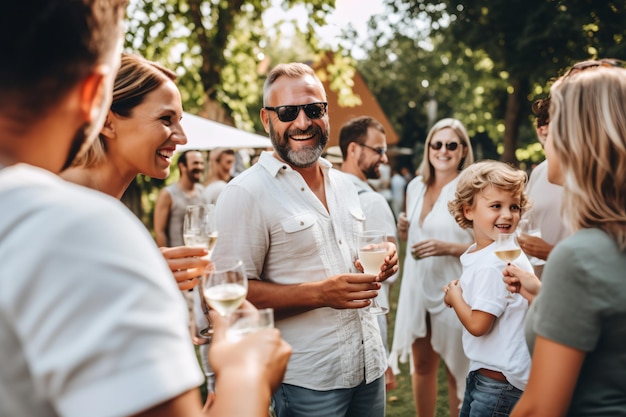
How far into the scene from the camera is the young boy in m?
2.62

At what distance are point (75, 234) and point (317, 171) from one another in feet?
7.96

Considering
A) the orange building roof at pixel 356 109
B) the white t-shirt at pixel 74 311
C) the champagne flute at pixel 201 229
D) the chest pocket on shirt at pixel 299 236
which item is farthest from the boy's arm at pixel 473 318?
the orange building roof at pixel 356 109

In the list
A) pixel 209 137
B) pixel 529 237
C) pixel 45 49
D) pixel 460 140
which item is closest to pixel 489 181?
pixel 529 237

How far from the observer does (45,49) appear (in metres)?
0.82

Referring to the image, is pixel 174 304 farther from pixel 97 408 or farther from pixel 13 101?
pixel 13 101

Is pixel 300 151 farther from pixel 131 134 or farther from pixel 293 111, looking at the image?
pixel 131 134

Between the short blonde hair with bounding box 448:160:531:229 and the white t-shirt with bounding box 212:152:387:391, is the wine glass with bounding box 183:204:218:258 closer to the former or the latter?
the white t-shirt with bounding box 212:152:387:391

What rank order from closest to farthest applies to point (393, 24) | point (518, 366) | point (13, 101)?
point (13, 101), point (518, 366), point (393, 24)

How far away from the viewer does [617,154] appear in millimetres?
1532

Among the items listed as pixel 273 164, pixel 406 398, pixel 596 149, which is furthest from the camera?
pixel 406 398

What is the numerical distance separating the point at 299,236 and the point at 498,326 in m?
1.19

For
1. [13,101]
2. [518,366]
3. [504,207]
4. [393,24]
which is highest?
[393,24]

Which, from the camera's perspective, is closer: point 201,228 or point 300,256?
point 201,228

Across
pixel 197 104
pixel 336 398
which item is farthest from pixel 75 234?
pixel 197 104
